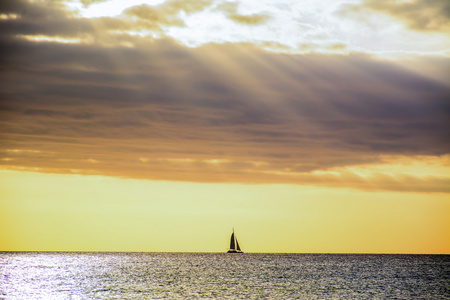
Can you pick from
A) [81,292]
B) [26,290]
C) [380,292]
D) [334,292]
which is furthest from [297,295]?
[26,290]

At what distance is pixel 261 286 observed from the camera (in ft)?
353

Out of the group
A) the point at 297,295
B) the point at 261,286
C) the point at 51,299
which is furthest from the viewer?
the point at 261,286

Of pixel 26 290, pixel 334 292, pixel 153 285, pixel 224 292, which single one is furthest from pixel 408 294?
pixel 26 290

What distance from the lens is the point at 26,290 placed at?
99688mm

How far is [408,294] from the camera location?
326 feet

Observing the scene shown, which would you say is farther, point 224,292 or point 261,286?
point 261,286

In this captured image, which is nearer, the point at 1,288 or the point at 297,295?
the point at 297,295

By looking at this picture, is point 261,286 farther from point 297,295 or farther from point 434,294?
point 434,294

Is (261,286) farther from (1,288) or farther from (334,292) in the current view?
(1,288)

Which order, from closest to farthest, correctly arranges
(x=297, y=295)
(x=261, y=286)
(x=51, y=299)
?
(x=51, y=299), (x=297, y=295), (x=261, y=286)

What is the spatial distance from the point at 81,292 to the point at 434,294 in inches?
2467

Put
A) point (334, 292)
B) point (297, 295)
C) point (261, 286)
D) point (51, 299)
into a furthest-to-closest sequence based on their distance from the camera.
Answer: point (261, 286) < point (334, 292) < point (297, 295) < point (51, 299)

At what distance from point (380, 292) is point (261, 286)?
22.1 metres

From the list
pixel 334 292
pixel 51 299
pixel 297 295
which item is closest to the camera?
pixel 51 299
